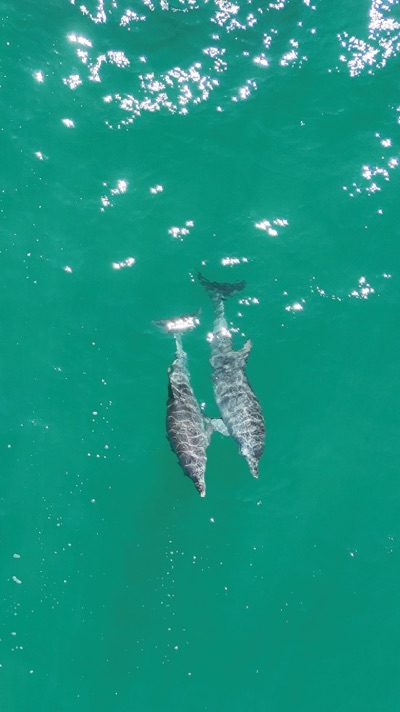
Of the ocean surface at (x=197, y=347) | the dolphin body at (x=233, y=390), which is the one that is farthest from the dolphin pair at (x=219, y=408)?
the ocean surface at (x=197, y=347)

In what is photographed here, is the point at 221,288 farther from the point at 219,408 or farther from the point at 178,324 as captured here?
the point at 219,408

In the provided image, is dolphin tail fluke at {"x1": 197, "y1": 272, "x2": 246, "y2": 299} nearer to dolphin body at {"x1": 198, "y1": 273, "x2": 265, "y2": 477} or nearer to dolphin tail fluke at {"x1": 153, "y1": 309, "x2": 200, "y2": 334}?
dolphin body at {"x1": 198, "y1": 273, "x2": 265, "y2": 477}

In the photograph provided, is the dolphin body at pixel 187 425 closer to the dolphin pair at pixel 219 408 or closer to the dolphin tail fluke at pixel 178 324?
the dolphin pair at pixel 219 408

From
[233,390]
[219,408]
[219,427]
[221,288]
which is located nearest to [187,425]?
[219,427]

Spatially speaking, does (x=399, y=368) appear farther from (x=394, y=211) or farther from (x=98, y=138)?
(x=98, y=138)

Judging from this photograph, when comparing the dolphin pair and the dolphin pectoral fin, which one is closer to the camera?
the dolphin pair

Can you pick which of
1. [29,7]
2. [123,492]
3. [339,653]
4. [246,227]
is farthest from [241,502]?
[29,7]

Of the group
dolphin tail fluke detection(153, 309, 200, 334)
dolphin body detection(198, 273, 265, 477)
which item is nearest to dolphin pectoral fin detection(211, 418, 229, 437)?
dolphin body detection(198, 273, 265, 477)
